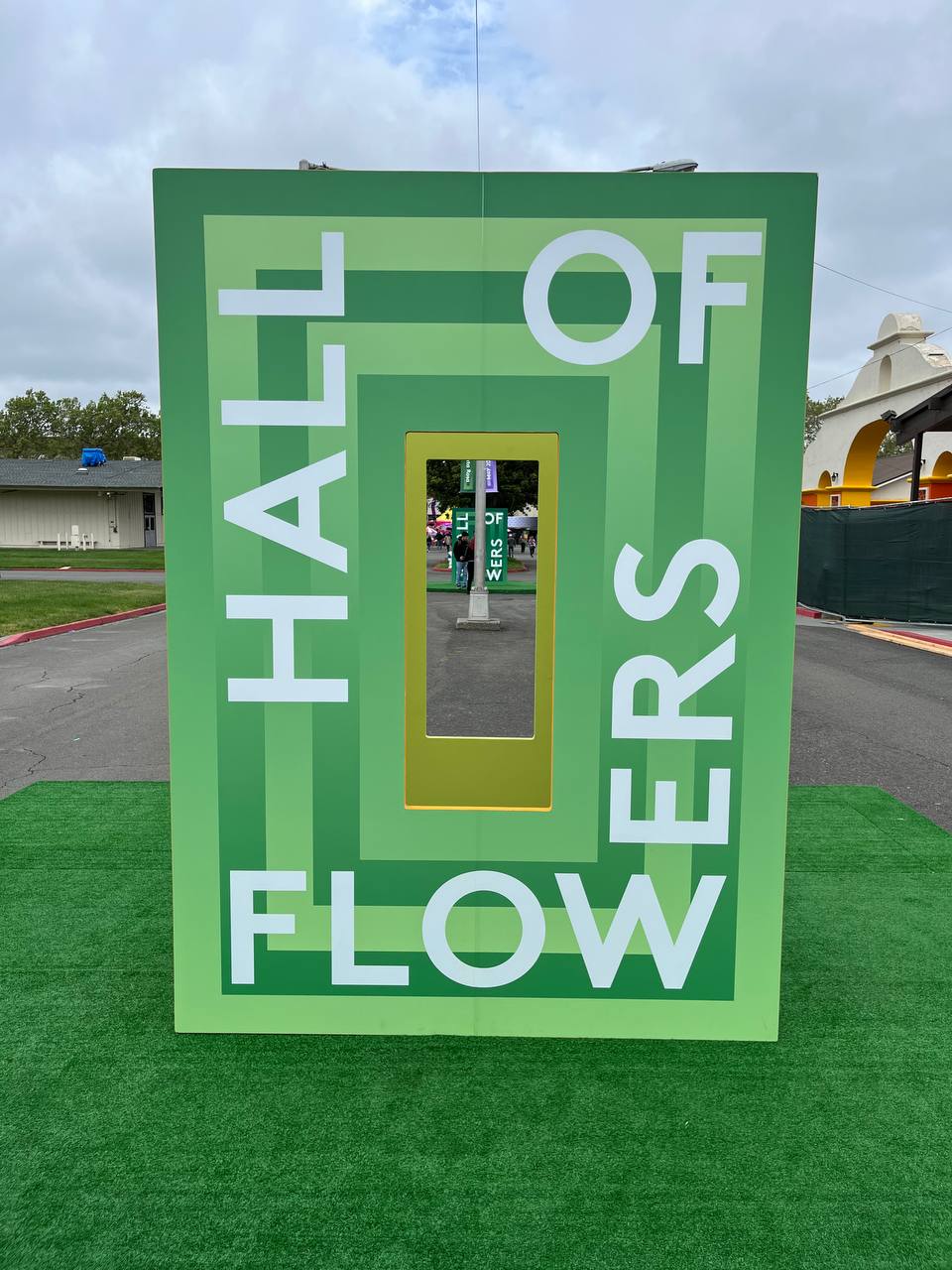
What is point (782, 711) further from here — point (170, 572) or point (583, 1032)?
point (170, 572)

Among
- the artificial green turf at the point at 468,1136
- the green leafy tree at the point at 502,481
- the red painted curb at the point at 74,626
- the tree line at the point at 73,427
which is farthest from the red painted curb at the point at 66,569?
the tree line at the point at 73,427

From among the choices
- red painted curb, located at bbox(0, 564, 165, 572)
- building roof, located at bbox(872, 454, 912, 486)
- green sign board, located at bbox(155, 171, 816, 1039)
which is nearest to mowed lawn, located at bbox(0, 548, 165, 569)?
red painted curb, located at bbox(0, 564, 165, 572)

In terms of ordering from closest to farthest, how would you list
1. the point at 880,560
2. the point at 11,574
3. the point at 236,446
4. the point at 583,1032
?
the point at 236,446 → the point at 583,1032 → the point at 880,560 → the point at 11,574

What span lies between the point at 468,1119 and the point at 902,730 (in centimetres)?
701

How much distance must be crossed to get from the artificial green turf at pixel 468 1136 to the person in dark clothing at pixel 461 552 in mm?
18197

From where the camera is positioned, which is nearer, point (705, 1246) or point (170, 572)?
point (705, 1246)

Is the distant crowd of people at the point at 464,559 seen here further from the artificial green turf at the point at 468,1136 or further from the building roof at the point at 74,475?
the building roof at the point at 74,475

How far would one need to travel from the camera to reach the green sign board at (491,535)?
77.4 ft

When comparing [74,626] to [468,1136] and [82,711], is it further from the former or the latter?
[468,1136]

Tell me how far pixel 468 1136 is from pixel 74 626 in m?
14.7

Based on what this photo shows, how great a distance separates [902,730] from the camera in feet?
28.1

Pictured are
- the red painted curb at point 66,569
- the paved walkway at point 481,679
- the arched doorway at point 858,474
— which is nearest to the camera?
the paved walkway at point 481,679

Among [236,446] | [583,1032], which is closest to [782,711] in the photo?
[583,1032]

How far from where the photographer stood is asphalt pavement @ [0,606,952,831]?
279 inches
